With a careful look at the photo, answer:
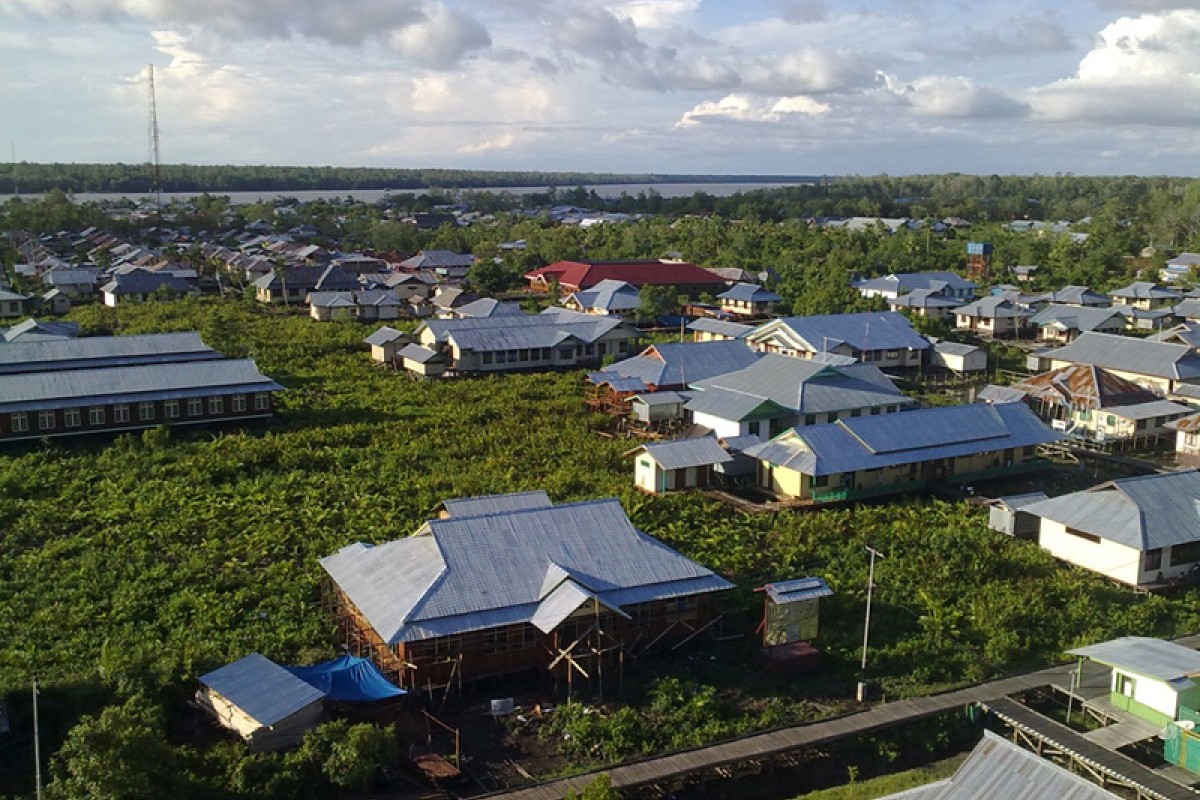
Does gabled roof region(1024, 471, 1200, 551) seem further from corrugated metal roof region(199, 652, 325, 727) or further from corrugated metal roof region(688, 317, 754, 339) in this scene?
corrugated metal roof region(688, 317, 754, 339)

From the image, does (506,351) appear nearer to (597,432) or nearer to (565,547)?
(597,432)

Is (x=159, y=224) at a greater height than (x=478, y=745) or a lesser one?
greater

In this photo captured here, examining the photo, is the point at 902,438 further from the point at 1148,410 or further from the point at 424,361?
the point at 424,361

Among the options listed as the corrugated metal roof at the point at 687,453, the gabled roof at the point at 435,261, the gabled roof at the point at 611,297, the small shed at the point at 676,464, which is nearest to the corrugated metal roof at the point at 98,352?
the small shed at the point at 676,464

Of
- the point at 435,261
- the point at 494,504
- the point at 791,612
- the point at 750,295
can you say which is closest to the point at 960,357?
the point at 750,295

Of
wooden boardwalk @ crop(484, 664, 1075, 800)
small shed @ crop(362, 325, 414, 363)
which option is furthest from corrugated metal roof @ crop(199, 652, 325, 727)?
small shed @ crop(362, 325, 414, 363)

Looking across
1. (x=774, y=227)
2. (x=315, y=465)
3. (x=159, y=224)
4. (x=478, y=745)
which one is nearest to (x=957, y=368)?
(x=315, y=465)
